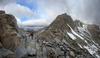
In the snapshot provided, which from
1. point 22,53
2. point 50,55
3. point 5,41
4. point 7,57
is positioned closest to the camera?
point 7,57

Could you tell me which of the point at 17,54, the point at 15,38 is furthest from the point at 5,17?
the point at 17,54

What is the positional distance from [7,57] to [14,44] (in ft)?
15.2

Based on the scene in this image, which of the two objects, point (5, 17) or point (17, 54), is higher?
point (5, 17)

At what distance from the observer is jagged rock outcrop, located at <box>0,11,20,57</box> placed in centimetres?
4376

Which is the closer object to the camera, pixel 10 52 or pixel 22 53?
pixel 10 52

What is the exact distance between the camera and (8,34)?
44.8 m

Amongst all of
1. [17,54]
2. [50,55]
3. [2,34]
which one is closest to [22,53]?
[17,54]

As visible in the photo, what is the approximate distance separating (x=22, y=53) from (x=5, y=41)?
18.2 ft

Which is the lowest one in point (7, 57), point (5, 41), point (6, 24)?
point (7, 57)

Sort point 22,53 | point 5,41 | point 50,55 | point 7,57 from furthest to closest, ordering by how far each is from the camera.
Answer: point 50,55
point 22,53
point 5,41
point 7,57

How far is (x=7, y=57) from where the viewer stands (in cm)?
4056

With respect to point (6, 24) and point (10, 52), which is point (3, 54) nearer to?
point (10, 52)

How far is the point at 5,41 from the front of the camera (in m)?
44.0

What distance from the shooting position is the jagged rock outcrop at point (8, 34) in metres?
43.8
